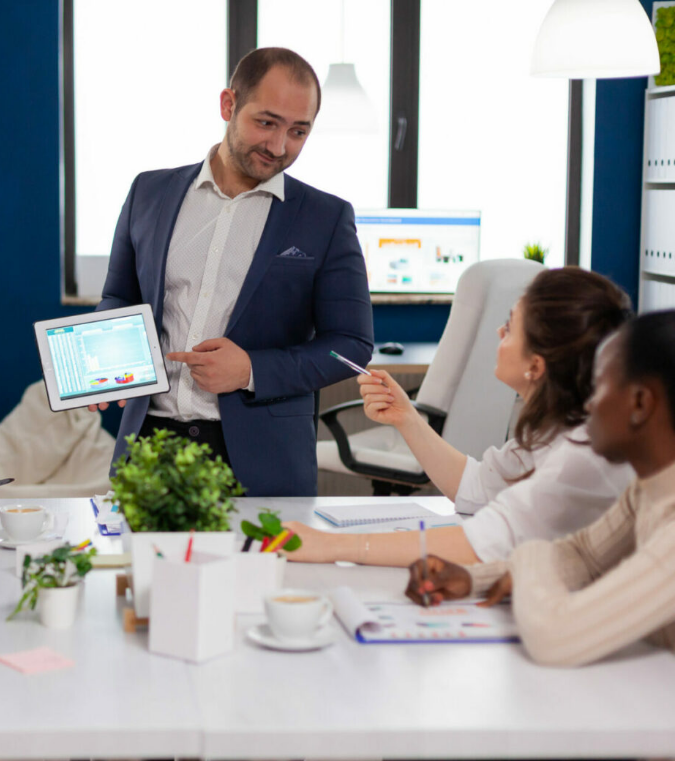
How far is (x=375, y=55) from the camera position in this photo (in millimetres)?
4875

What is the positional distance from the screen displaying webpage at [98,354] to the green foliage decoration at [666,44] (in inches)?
142

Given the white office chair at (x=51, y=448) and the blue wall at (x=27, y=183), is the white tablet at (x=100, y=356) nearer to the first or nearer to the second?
the white office chair at (x=51, y=448)

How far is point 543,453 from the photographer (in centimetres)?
156

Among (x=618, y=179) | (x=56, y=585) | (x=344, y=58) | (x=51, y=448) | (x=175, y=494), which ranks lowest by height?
(x=51, y=448)

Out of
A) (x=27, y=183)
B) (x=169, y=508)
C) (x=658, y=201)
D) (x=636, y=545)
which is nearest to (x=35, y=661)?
(x=169, y=508)

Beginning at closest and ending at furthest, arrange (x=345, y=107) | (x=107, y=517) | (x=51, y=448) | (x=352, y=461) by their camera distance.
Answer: (x=107, y=517)
(x=352, y=461)
(x=51, y=448)
(x=345, y=107)

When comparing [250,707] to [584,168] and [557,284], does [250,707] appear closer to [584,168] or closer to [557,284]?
[557,284]

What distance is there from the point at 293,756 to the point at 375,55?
443 centimetres

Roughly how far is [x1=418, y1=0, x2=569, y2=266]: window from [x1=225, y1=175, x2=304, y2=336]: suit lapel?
2.94m

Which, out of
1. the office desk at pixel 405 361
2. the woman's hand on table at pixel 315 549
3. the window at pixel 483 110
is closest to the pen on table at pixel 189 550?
the woman's hand on table at pixel 315 549

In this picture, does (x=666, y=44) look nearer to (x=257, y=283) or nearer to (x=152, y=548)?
(x=257, y=283)

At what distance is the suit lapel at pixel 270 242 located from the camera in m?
2.03

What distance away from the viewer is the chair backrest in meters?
2.73

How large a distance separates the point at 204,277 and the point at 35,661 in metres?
1.12
